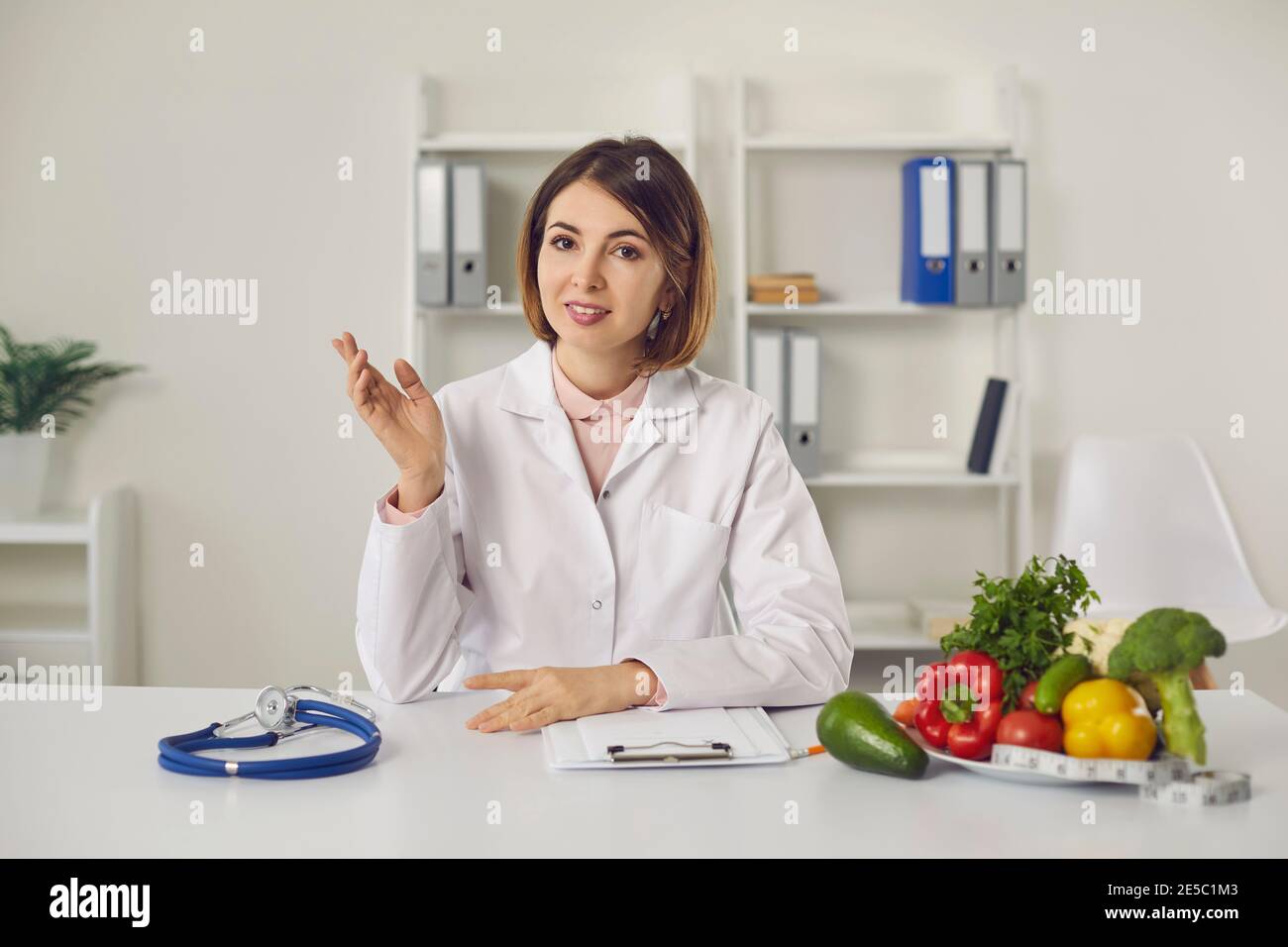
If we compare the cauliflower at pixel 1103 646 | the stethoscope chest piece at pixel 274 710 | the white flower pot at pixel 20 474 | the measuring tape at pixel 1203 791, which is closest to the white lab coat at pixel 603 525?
the stethoscope chest piece at pixel 274 710

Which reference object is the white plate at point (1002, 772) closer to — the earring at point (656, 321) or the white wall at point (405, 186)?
the earring at point (656, 321)

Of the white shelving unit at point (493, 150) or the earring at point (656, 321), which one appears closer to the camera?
the earring at point (656, 321)

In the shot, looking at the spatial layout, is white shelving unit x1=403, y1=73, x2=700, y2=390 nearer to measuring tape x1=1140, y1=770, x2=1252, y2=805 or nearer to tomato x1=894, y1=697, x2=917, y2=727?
tomato x1=894, y1=697, x2=917, y2=727

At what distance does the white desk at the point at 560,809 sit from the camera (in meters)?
0.96

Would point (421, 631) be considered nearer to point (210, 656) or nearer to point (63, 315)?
point (210, 656)

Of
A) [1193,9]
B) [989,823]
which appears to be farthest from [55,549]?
[1193,9]

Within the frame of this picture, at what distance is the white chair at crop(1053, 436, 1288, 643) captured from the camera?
10.7 ft

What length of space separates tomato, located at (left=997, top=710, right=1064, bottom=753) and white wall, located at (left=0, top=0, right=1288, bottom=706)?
7.71 feet

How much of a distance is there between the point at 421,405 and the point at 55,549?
2.42 meters

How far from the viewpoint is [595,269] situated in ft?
5.54

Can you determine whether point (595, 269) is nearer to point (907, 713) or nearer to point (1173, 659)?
point (907, 713)

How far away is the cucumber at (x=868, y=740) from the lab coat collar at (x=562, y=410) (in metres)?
0.66

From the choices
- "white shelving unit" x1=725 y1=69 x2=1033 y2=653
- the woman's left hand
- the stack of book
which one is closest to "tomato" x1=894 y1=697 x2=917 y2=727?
the woman's left hand

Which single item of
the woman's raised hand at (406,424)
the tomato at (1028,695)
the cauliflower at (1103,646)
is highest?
the woman's raised hand at (406,424)
